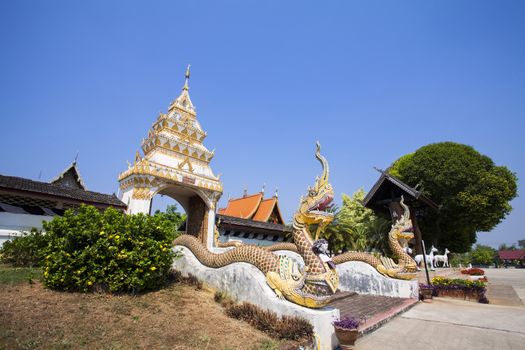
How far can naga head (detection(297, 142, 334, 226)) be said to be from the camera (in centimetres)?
582

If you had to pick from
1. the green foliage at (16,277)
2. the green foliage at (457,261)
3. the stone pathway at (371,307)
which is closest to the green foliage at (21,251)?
the green foliage at (16,277)

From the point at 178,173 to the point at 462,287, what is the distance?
15.4 metres

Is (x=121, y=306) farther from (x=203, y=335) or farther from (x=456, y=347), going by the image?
(x=456, y=347)

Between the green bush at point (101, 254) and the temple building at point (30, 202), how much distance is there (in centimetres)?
697

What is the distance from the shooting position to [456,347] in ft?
17.3

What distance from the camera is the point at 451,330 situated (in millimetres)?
6414

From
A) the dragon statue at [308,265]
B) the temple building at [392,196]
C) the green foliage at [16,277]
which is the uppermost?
the temple building at [392,196]

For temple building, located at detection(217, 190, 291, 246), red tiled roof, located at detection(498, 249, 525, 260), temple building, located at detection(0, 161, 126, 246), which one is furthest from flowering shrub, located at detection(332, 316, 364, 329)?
red tiled roof, located at detection(498, 249, 525, 260)

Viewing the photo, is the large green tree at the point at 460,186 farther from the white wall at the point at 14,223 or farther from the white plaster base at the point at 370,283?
the white wall at the point at 14,223

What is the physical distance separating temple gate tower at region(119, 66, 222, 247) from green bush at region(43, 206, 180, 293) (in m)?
8.96

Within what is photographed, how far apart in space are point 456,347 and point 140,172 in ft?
50.2

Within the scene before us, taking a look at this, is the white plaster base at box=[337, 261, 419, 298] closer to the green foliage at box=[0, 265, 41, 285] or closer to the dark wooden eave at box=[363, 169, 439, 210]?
the dark wooden eave at box=[363, 169, 439, 210]

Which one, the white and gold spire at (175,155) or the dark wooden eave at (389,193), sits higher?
the white and gold spire at (175,155)

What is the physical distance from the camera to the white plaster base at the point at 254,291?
4.91m
